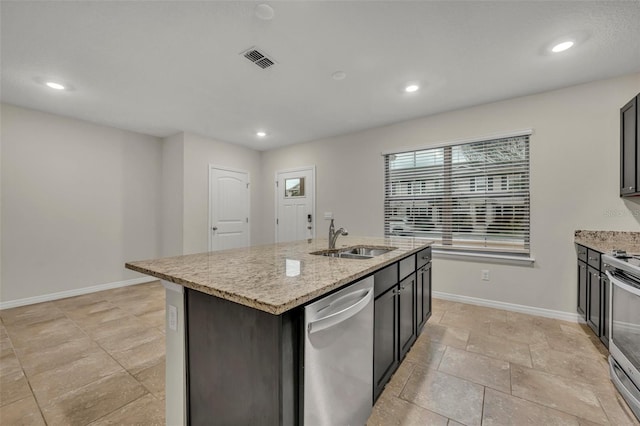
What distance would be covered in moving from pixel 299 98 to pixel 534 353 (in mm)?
3452

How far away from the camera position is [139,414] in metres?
1.58

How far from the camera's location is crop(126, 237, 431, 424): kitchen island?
37.6 inches

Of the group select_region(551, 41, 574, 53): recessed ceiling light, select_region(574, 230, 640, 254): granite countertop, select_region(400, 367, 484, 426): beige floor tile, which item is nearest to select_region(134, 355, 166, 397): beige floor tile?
select_region(400, 367, 484, 426): beige floor tile

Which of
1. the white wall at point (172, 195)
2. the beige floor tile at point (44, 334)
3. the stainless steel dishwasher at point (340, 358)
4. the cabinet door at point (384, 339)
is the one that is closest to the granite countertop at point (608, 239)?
the cabinet door at point (384, 339)

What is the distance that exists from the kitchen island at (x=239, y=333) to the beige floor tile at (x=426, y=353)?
3.70 feet

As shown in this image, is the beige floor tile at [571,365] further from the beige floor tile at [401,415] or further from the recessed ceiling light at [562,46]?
the recessed ceiling light at [562,46]

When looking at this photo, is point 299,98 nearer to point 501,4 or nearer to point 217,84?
point 217,84

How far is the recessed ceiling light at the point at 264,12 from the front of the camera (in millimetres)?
1767

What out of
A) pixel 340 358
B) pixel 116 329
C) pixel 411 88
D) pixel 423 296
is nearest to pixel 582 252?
pixel 423 296

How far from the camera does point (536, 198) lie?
3.02m

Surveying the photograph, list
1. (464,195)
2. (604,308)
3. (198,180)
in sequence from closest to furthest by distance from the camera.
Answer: (604,308)
(464,195)
(198,180)

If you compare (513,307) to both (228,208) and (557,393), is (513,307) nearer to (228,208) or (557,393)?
(557,393)

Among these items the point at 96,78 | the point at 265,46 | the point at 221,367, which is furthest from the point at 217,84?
the point at 221,367

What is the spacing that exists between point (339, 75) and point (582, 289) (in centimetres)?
329
